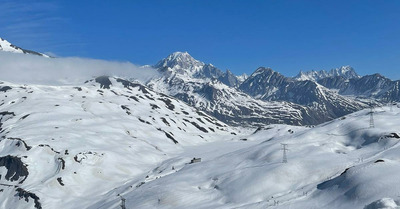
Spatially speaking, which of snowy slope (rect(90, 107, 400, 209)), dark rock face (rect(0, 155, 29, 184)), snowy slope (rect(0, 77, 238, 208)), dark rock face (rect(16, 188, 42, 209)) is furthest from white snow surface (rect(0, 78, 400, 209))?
dark rock face (rect(0, 155, 29, 184))

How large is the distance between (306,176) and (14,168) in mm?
105208

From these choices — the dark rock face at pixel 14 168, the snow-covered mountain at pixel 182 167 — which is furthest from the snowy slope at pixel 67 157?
the snow-covered mountain at pixel 182 167

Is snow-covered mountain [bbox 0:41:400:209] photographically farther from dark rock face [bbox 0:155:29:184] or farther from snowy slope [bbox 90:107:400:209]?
dark rock face [bbox 0:155:29:184]

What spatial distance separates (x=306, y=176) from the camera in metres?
67.5

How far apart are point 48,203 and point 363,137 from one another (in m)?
87.5

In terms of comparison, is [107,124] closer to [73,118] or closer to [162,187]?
[73,118]

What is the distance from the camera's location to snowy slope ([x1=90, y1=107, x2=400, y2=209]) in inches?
1849

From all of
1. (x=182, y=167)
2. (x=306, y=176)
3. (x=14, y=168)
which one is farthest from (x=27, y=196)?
(x=306, y=176)

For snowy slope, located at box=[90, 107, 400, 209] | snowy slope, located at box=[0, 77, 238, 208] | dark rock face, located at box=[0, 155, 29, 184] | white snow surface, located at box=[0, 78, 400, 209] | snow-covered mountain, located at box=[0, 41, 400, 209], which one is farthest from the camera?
dark rock face, located at box=[0, 155, 29, 184]

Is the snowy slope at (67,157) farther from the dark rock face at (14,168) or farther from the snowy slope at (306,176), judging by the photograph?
the snowy slope at (306,176)

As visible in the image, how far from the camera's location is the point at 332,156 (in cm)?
7975

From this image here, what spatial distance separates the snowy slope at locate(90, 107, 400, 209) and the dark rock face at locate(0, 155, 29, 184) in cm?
5091

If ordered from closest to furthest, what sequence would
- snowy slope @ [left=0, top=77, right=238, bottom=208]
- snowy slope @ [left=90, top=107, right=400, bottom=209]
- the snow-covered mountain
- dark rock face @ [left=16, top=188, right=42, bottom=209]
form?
snowy slope @ [left=90, top=107, right=400, bottom=209] → the snow-covered mountain → dark rock face @ [left=16, top=188, right=42, bottom=209] → snowy slope @ [left=0, top=77, right=238, bottom=208]

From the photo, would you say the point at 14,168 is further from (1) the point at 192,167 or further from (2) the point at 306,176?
(2) the point at 306,176
